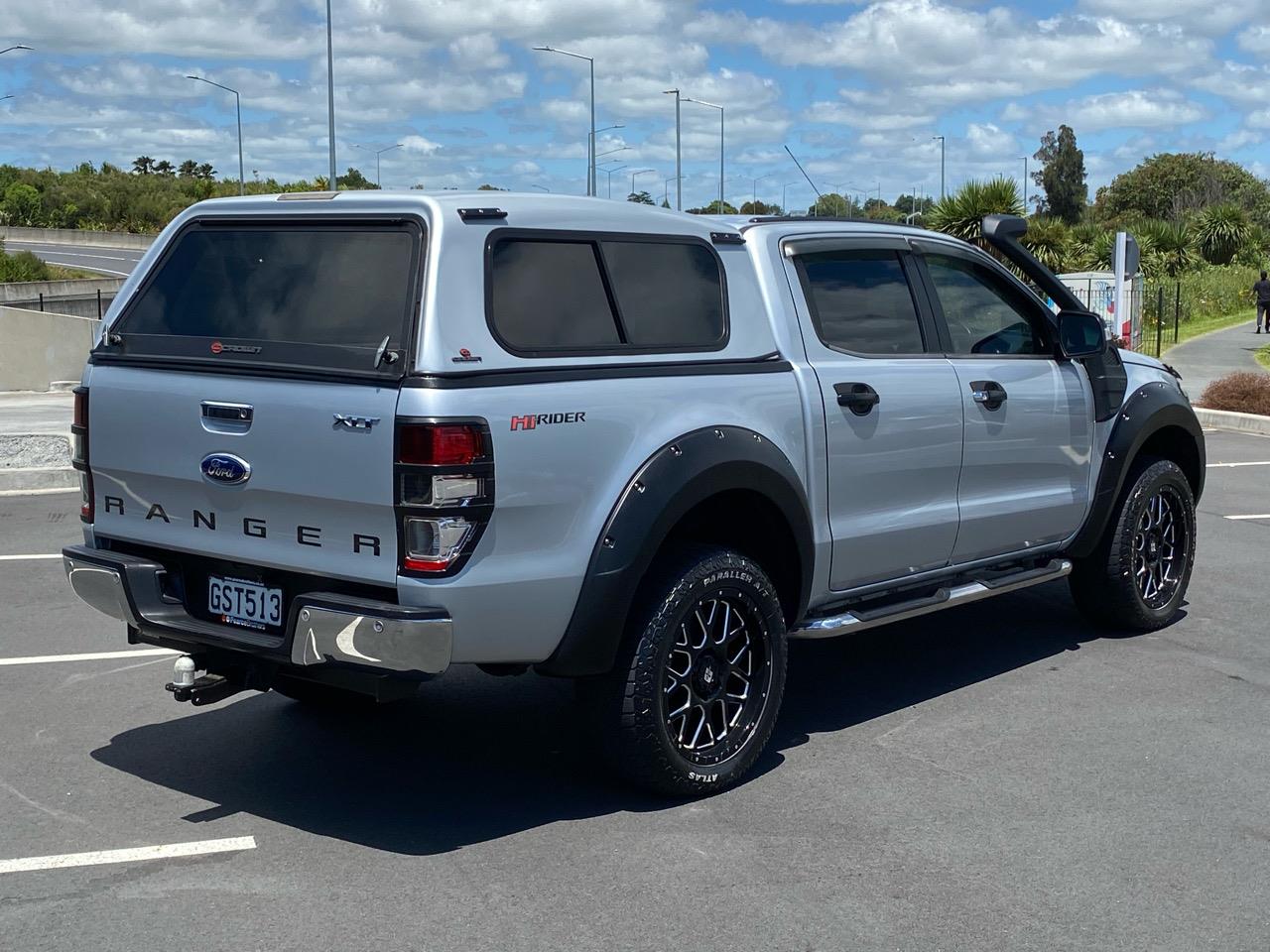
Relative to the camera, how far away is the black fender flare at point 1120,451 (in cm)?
694

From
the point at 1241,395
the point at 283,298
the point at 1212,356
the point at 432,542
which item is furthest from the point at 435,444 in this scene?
the point at 1212,356

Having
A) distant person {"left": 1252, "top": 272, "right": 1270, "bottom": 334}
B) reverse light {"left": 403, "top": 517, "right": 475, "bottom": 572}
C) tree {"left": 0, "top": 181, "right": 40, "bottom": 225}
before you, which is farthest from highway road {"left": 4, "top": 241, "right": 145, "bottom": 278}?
reverse light {"left": 403, "top": 517, "right": 475, "bottom": 572}

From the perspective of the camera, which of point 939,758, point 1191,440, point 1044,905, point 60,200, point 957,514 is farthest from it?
point 60,200

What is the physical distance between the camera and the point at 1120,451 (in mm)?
6945

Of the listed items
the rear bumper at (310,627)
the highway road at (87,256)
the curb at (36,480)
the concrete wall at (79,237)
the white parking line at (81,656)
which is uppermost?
the concrete wall at (79,237)

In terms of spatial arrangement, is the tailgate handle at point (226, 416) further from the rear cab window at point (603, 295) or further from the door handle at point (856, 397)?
the door handle at point (856, 397)

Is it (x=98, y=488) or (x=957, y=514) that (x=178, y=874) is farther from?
(x=957, y=514)

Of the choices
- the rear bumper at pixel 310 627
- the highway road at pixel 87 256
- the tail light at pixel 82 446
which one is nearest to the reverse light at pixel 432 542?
the rear bumper at pixel 310 627

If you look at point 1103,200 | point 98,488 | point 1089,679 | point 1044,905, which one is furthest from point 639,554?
point 1103,200

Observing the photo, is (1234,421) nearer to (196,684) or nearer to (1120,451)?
(1120,451)

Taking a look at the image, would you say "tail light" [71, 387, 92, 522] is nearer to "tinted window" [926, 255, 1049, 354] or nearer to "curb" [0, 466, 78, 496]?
"tinted window" [926, 255, 1049, 354]

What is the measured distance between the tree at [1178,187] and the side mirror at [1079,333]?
92406mm

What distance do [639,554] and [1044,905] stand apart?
160 centimetres

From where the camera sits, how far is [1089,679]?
662cm
